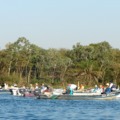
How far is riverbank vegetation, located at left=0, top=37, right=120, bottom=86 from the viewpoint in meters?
116

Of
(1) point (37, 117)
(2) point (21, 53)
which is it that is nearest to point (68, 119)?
(1) point (37, 117)

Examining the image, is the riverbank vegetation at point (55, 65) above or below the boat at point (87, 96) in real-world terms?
above

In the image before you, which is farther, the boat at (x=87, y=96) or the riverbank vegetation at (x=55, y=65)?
the riverbank vegetation at (x=55, y=65)

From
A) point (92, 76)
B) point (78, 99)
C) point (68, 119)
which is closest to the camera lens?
point (68, 119)

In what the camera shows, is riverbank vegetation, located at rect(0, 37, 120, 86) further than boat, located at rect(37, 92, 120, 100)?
Yes

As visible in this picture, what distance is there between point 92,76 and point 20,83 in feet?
46.7

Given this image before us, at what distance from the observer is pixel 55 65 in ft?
387

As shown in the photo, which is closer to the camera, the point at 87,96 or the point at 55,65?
the point at 87,96

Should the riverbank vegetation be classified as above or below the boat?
above

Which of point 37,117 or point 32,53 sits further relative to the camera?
point 32,53

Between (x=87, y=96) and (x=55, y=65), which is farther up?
(x=55, y=65)

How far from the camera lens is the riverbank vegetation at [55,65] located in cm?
11600

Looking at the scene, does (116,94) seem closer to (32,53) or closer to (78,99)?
(78,99)

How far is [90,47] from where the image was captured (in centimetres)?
12044
